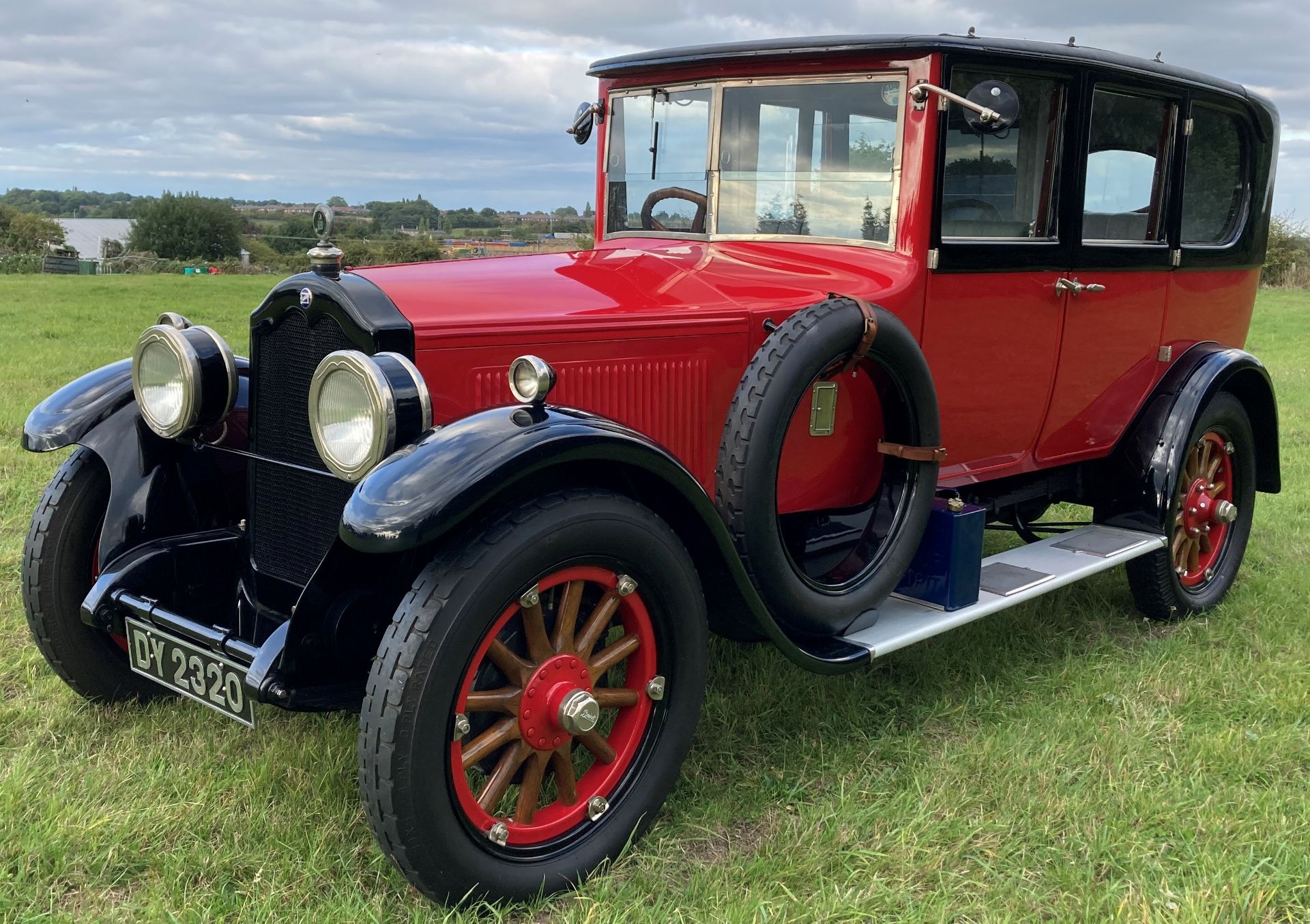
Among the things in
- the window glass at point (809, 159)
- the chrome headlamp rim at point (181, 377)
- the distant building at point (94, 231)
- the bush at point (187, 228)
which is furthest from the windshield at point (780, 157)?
the distant building at point (94, 231)

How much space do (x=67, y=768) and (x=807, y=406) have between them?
228cm

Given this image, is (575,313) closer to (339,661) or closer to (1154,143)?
(339,661)

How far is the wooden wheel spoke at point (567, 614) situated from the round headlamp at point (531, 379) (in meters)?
0.43

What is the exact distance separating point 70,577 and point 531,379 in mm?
1676

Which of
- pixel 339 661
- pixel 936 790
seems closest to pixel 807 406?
pixel 936 790

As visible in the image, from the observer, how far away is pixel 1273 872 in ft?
8.29

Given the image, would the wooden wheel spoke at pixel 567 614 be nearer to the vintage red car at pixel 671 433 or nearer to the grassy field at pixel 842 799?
the vintage red car at pixel 671 433

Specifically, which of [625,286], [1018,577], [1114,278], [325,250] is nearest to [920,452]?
[1018,577]

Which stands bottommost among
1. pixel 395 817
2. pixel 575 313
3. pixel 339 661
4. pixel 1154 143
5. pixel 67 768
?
pixel 67 768

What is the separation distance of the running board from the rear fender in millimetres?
121

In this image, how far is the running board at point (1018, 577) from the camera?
310cm

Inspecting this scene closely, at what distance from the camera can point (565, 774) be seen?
250cm

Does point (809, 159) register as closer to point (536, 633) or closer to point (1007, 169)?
point (1007, 169)

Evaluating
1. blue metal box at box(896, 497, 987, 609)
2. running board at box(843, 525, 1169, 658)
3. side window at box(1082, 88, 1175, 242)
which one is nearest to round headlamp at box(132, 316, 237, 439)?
running board at box(843, 525, 1169, 658)
